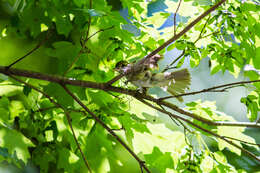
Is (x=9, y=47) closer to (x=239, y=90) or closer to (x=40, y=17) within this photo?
(x=40, y=17)

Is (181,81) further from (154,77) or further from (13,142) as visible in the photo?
(13,142)

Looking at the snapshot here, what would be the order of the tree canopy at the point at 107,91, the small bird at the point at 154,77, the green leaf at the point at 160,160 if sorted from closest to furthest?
the small bird at the point at 154,77
the tree canopy at the point at 107,91
the green leaf at the point at 160,160

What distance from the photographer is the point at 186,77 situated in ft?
1.91

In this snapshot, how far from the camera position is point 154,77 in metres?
0.56

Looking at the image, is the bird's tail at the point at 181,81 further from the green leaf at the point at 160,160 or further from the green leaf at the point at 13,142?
Answer: the green leaf at the point at 13,142

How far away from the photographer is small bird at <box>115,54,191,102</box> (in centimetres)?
54

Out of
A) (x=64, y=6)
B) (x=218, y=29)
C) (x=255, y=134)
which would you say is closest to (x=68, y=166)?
(x=64, y=6)

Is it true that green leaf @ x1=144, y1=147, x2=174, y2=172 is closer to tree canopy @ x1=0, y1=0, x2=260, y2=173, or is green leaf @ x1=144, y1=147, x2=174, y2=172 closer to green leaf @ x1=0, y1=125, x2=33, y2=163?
tree canopy @ x1=0, y1=0, x2=260, y2=173

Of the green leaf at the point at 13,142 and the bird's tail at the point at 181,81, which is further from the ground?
the bird's tail at the point at 181,81

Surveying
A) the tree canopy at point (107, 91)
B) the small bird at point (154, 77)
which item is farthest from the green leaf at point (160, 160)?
the small bird at point (154, 77)

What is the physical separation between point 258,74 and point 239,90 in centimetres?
85

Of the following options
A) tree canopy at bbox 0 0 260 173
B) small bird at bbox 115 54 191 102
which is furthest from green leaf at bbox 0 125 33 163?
small bird at bbox 115 54 191 102

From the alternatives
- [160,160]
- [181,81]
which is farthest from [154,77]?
[160,160]

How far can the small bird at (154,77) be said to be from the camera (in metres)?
0.54
